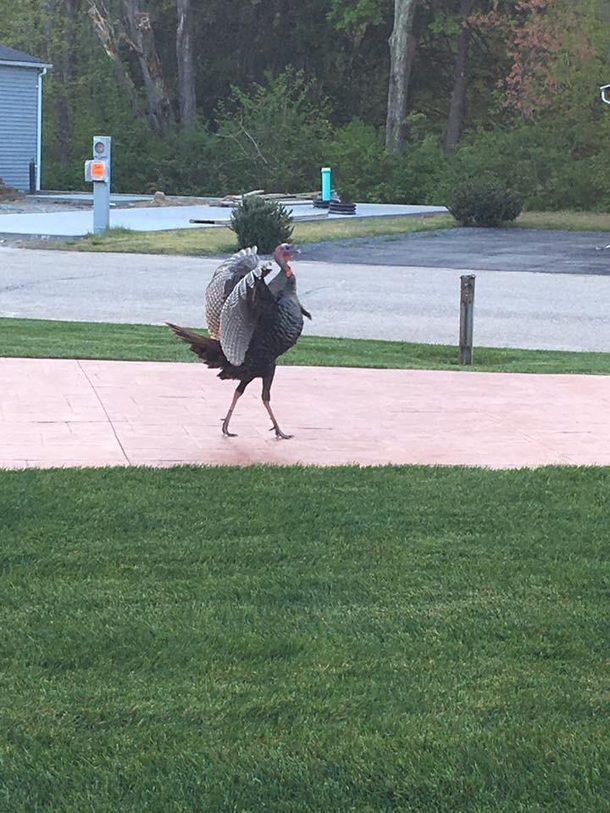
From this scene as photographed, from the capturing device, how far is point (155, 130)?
1740 inches

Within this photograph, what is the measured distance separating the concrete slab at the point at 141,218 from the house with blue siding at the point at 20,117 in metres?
7.29

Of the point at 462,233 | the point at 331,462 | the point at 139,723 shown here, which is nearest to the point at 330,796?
the point at 139,723

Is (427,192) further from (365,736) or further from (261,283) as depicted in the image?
(365,736)

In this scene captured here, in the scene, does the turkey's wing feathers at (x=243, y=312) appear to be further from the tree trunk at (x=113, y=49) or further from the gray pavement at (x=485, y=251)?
the tree trunk at (x=113, y=49)

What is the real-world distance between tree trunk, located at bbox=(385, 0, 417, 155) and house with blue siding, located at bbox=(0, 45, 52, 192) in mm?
10300

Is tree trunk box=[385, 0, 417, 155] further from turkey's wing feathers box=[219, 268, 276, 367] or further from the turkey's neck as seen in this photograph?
turkey's wing feathers box=[219, 268, 276, 367]

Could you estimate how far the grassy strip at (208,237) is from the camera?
22.6 m

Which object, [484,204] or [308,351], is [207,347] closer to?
[308,351]

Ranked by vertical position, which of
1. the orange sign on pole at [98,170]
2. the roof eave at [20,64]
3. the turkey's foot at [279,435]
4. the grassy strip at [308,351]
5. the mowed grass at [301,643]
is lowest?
the mowed grass at [301,643]

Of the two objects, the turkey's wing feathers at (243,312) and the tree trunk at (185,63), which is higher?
the tree trunk at (185,63)

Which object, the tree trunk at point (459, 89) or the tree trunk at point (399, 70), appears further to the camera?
the tree trunk at point (459, 89)

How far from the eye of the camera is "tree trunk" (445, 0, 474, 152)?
4334 cm

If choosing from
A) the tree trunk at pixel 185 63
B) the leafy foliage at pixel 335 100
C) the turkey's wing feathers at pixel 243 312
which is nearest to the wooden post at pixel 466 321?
the turkey's wing feathers at pixel 243 312

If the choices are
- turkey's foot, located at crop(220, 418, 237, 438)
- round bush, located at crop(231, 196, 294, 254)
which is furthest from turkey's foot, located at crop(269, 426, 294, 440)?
round bush, located at crop(231, 196, 294, 254)
